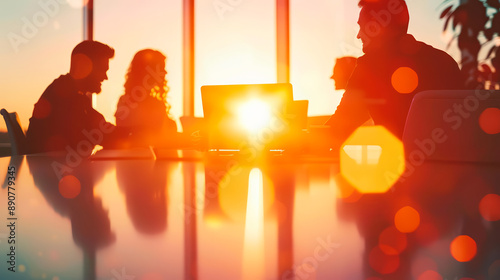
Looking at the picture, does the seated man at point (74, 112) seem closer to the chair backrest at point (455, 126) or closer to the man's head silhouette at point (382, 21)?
the man's head silhouette at point (382, 21)

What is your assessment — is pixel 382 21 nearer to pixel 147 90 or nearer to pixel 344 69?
pixel 344 69

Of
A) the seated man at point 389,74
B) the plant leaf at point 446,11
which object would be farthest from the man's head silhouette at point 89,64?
the plant leaf at point 446,11

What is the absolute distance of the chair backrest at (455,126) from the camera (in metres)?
1.42

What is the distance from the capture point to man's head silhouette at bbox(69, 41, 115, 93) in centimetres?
300

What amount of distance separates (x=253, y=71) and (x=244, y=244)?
5.81m

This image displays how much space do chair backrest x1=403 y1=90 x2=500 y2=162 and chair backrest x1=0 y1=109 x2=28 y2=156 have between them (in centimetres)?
221

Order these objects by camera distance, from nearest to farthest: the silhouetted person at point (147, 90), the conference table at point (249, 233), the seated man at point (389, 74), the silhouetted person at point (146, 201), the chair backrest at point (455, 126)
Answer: the conference table at point (249, 233) < the silhouetted person at point (146, 201) < the chair backrest at point (455, 126) < the seated man at point (389, 74) < the silhouetted person at point (147, 90)

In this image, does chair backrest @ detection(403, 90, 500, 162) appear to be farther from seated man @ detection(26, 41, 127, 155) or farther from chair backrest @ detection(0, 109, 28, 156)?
chair backrest @ detection(0, 109, 28, 156)

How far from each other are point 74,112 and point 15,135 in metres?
0.39

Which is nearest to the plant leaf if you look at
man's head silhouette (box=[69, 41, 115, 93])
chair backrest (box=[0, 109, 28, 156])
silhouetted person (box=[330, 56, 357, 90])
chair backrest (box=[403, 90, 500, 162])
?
silhouetted person (box=[330, 56, 357, 90])

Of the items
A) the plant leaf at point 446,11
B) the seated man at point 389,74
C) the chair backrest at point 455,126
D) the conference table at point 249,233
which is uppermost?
the plant leaf at point 446,11

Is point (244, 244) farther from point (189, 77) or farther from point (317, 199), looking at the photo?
point (189, 77)

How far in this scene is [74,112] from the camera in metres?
2.75

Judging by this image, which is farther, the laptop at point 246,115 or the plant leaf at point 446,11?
the plant leaf at point 446,11
